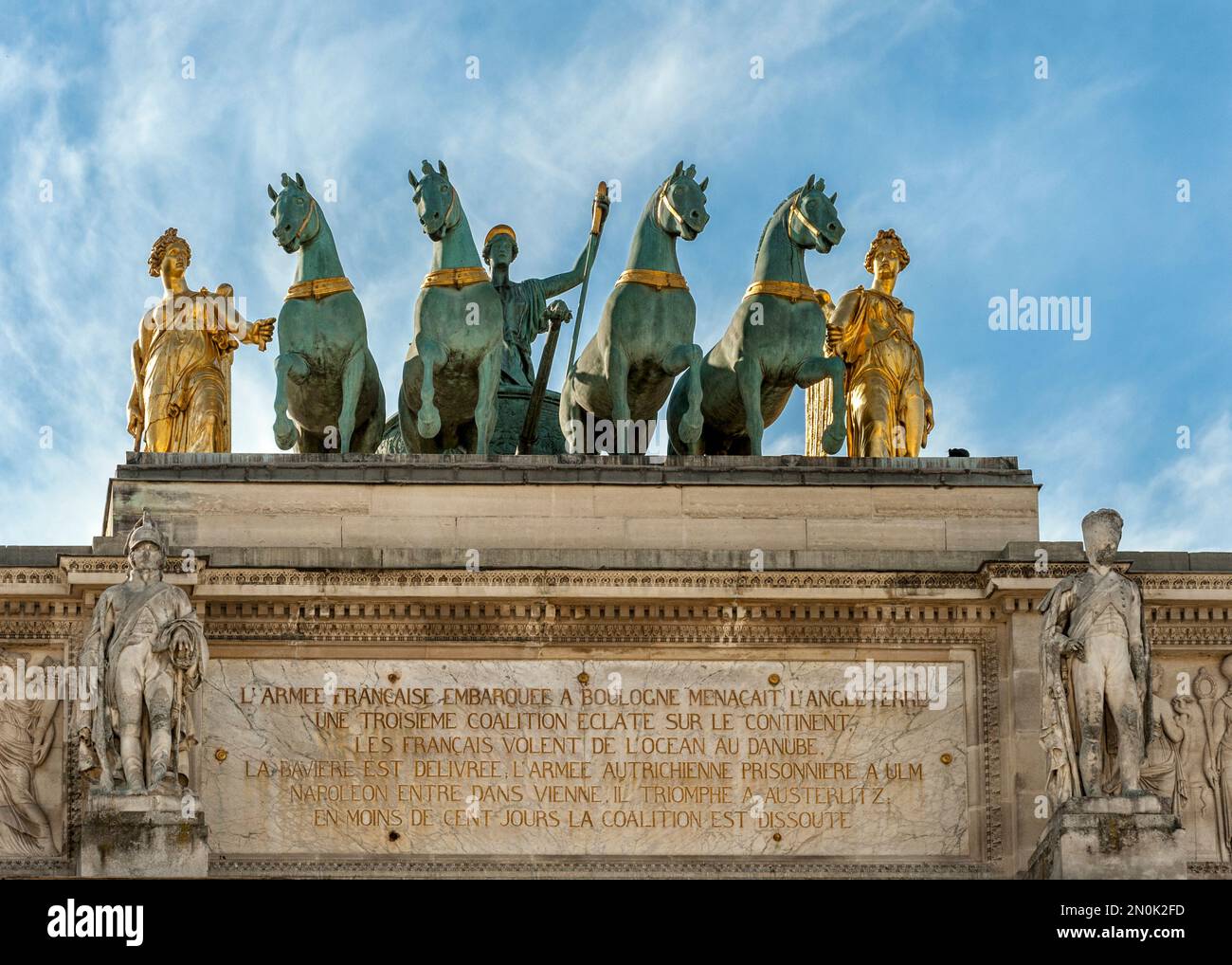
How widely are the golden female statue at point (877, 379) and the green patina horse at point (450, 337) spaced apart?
362 centimetres

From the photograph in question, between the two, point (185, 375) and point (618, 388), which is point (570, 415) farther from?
point (185, 375)

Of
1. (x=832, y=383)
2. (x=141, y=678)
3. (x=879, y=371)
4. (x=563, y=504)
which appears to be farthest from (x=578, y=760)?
(x=879, y=371)

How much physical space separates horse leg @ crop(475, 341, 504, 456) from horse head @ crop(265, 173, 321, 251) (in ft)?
7.36

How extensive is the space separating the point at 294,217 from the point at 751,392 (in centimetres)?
503

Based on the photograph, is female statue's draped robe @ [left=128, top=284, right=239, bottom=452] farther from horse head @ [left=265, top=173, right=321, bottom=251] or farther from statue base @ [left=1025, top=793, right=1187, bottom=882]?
statue base @ [left=1025, top=793, right=1187, bottom=882]

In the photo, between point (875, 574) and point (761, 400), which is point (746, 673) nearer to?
point (875, 574)

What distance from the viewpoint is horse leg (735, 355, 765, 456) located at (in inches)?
1576

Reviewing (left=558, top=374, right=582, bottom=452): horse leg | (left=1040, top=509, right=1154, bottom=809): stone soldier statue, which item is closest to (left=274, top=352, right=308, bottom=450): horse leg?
(left=558, top=374, right=582, bottom=452): horse leg

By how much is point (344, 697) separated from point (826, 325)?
7.50m

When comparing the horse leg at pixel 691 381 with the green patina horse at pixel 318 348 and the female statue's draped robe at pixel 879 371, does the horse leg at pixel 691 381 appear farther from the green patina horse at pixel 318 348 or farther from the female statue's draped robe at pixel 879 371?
the green patina horse at pixel 318 348

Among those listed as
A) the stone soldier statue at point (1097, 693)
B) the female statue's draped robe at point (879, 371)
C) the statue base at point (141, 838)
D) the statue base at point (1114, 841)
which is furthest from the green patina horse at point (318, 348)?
the statue base at point (1114, 841)

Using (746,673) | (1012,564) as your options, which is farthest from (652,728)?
(1012,564)

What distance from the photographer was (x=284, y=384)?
40094 millimetres

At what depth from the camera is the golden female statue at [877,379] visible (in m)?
41.2
